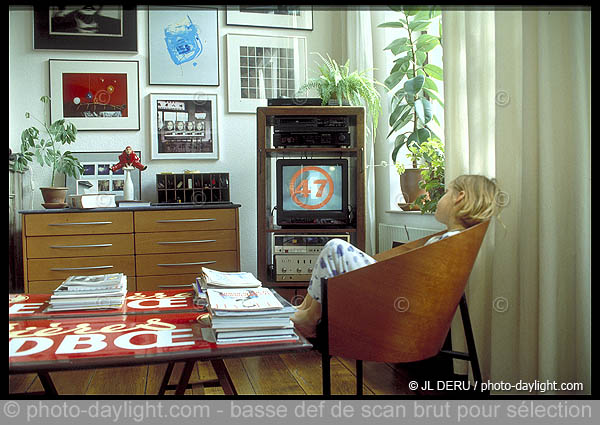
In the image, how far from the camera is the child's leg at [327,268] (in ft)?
6.26

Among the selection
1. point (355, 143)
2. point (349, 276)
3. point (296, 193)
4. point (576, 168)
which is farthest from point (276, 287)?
point (576, 168)

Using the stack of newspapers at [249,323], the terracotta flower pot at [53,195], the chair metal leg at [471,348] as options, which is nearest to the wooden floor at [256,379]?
the chair metal leg at [471,348]

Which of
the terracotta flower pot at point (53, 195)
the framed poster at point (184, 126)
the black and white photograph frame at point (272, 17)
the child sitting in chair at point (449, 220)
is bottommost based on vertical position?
the child sitting in chair at point (449, 220)

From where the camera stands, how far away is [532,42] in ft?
5.94

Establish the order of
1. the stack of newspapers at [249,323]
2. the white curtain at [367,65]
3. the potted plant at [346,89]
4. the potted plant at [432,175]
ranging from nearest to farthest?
the stack of newspapers at [249,323], the potted plant at [432,175], the potted plant at [346,89], the white curtain at [367,65]

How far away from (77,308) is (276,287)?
→ 1596 millimetres

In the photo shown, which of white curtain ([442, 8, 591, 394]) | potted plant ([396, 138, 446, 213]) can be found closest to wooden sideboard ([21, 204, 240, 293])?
potted plant ([396, 138, 446, 213])

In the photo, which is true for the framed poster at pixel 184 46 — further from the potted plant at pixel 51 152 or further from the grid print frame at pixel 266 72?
the potted plant at pixel 51 152

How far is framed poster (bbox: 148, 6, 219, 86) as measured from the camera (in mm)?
3863

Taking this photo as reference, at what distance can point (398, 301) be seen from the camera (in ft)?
5.43

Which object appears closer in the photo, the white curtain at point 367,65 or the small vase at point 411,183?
the small vase at point 411,183

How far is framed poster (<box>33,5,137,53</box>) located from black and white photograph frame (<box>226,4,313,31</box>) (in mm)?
707

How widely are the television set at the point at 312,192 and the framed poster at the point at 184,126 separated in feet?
3.18
